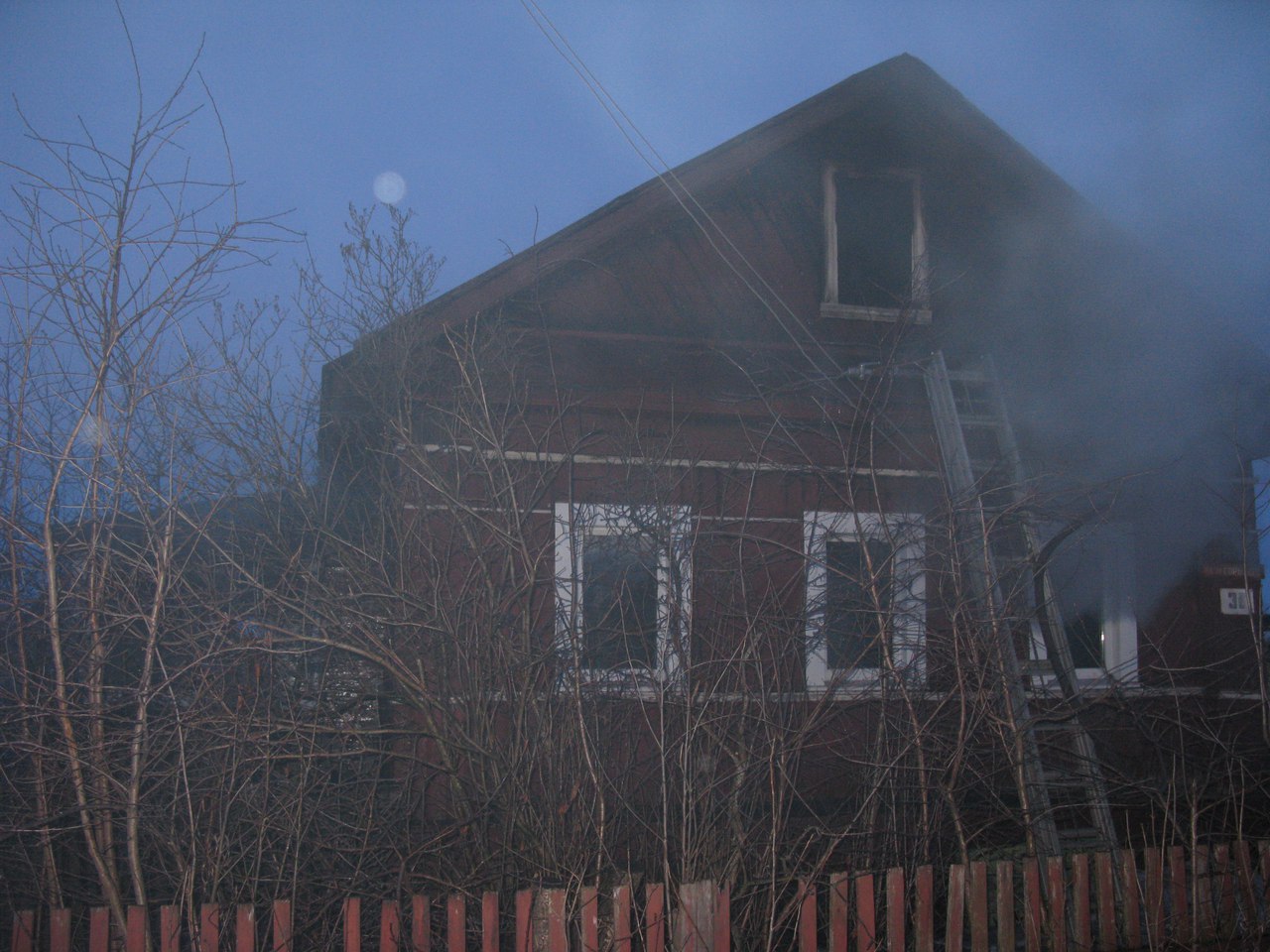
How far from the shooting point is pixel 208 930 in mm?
3533

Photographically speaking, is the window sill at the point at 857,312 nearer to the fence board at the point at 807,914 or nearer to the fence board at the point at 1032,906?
the fence board at the point at 1032,906

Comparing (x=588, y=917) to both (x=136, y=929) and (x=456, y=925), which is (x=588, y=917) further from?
(x=136, y=929)

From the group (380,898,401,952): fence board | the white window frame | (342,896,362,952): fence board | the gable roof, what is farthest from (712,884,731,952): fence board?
the white window frame

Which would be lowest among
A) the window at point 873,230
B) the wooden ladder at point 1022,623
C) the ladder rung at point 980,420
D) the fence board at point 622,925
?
the fence board at point 622,925

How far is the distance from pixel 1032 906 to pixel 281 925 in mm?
2976

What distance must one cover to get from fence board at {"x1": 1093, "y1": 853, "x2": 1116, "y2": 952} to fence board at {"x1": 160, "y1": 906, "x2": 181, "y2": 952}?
3.64 meters

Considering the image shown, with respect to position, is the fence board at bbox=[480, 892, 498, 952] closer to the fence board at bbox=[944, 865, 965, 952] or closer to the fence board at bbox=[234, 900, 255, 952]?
the fence board at bbox=[234, 900, 255, 952]

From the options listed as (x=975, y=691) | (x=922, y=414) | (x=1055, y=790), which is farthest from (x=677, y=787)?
(x=922, y=414)

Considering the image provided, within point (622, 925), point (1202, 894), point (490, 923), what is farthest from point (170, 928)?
point (1202, 894)

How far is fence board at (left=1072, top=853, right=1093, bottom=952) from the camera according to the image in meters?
4.38

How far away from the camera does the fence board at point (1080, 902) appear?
4379 mm

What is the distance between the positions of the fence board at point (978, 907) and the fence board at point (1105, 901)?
58cm

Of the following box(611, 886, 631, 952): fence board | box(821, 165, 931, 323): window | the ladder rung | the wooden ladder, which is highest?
box(821, 165, 931, 323): window

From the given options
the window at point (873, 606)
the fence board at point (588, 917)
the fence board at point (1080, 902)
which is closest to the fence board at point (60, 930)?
the fence board at point (588, 917)
